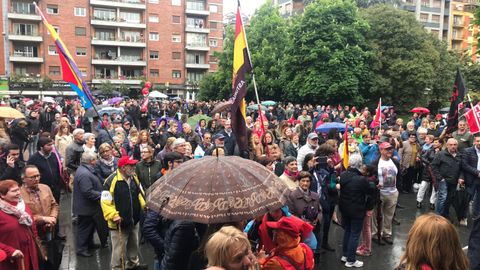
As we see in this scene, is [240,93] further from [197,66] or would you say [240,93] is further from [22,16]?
[197,66]

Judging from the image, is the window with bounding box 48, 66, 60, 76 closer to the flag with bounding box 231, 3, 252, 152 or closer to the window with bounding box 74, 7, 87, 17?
the window with bounding box 74, 7, 87, 17

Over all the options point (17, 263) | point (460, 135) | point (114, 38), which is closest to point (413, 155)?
point (460, 135)

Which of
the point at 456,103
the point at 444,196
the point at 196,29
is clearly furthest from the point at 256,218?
the point at 196,29

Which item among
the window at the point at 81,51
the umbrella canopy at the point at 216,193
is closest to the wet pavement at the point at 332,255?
the umbrella canopy at the point at 216,193

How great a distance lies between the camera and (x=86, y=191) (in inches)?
253

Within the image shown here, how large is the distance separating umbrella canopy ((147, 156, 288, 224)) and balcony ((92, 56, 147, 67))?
5523 centimetres

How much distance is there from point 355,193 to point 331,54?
24.0 meters

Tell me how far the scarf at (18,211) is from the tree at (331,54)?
83.7 ft

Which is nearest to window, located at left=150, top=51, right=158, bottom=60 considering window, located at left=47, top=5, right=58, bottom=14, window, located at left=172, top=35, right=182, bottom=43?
window, located at left=172, top=35, right=182, bottom=43

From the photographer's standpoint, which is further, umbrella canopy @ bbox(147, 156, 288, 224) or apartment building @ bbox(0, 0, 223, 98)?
apartment building @ bbox(0, 0, 223, 98)

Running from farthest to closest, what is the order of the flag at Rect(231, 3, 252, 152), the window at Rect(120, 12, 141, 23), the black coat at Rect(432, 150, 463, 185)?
the window at Rect(120, 12, 141, 23)
the black coat at Rect(432, 150, 463, 185)
the flag at Rect(231, 3, 252, 152)

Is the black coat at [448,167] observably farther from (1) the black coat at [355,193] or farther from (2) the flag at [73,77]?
(2) the flag at [73,77]

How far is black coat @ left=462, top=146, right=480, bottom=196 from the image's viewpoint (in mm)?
7643

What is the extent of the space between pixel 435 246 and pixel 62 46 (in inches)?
236
